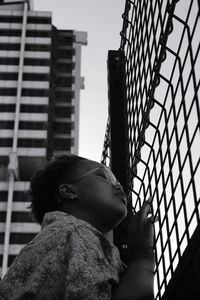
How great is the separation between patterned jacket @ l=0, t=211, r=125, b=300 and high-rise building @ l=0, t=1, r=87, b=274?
114 feet

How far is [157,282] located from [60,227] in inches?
14.3

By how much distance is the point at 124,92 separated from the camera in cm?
243

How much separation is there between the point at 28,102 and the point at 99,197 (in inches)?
1592

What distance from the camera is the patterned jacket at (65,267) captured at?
1053 millimetres

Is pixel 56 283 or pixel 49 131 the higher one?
pixel 56 283

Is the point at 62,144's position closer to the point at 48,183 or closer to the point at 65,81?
the point at 65,81

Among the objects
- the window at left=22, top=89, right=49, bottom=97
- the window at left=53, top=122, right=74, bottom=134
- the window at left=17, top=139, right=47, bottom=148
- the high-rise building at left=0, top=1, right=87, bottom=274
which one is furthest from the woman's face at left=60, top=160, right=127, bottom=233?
the window at left=53, top=122, right=74, bottom=134

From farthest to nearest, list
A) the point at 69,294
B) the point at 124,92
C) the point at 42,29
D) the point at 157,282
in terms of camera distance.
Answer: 1. the point at 42,29
2. the point at 124,92
3. the point at 157,282
4. the point at 69,294

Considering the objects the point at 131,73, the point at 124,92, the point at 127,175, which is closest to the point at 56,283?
the point at 127,175

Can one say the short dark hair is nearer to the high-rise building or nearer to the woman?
the woman

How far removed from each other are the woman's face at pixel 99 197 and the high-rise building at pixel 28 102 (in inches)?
1360

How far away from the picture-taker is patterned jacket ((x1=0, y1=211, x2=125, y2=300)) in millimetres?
1053

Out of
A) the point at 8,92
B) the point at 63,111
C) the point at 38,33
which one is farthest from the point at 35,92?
the point at 38,33

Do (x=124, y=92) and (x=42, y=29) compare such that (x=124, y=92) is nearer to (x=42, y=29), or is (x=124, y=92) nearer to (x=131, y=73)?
(x=131, y=73)
